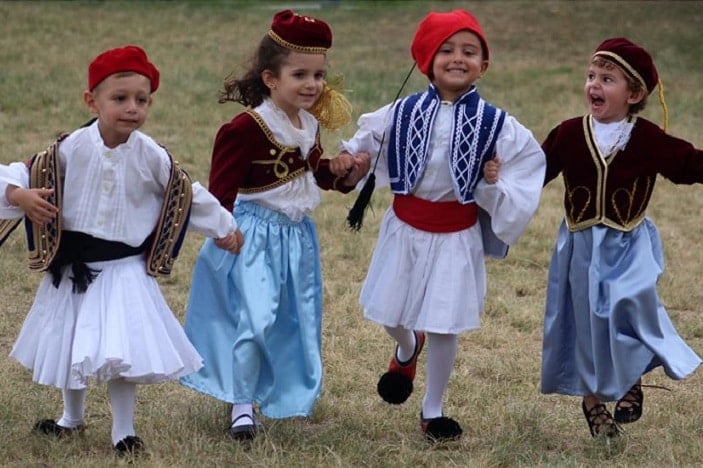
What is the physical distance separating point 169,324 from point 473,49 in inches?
54.2

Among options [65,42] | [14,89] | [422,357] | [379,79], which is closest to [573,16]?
[379,79]

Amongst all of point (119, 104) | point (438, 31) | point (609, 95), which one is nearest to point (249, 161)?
point (119, 104)

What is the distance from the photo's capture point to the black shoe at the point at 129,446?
4102 mm

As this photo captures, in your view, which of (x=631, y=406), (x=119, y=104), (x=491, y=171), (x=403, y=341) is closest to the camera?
(x=119, y=104)

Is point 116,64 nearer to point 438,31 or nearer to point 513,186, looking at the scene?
point 438,31

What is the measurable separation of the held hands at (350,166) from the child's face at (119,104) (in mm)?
753

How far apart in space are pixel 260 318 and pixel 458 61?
3.57ft

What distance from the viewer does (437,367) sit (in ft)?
14.9

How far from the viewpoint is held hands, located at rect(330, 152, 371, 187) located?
448 cm

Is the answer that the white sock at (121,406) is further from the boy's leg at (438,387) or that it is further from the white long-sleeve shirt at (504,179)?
the white long-sleeve shirt at (504,179)

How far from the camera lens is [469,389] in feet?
17.2

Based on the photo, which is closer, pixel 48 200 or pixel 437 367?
pixel 48 200

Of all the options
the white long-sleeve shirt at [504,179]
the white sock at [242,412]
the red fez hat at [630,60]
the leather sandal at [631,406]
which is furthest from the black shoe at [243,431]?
the red fez hat at [630,60]

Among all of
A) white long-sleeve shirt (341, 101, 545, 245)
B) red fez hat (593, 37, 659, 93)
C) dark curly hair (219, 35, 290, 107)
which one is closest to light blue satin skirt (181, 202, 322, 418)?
dark curly hair (219, 35, 290, 107)
